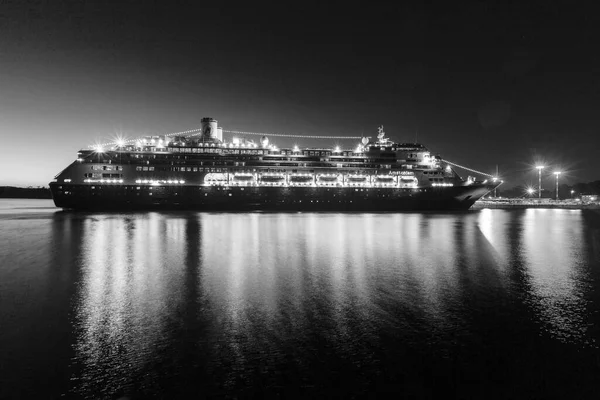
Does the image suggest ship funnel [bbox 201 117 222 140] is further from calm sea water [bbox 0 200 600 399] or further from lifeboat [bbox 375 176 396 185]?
calm sea water [bbox 0 200 600 399]

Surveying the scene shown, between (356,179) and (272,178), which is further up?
(272,178)

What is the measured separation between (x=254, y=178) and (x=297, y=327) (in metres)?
51.5

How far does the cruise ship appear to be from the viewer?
2164 inches

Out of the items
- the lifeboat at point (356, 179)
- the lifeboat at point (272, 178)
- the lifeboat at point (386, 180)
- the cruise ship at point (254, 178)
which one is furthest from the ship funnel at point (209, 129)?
the lifeboat at point (386, 180)

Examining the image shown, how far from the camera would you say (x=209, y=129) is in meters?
61.6

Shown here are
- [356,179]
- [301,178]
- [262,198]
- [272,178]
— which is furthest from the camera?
[356,179]

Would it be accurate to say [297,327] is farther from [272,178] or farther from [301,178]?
[301,178]

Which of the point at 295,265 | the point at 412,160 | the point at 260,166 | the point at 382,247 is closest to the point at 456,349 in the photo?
the point at 295,265

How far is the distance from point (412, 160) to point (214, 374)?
60365 millimetres

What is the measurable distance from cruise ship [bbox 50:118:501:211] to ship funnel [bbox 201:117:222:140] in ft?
0.58

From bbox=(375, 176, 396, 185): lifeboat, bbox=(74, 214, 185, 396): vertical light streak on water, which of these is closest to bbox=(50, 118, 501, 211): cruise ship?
bbox=(375, 176, 396, 185): lifeboat

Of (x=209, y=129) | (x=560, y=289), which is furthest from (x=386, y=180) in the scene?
(x=560, y=289)

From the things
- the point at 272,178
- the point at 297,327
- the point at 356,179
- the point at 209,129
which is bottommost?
the point at 297,327

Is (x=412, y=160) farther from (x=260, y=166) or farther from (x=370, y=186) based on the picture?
(x=260, y=166)
